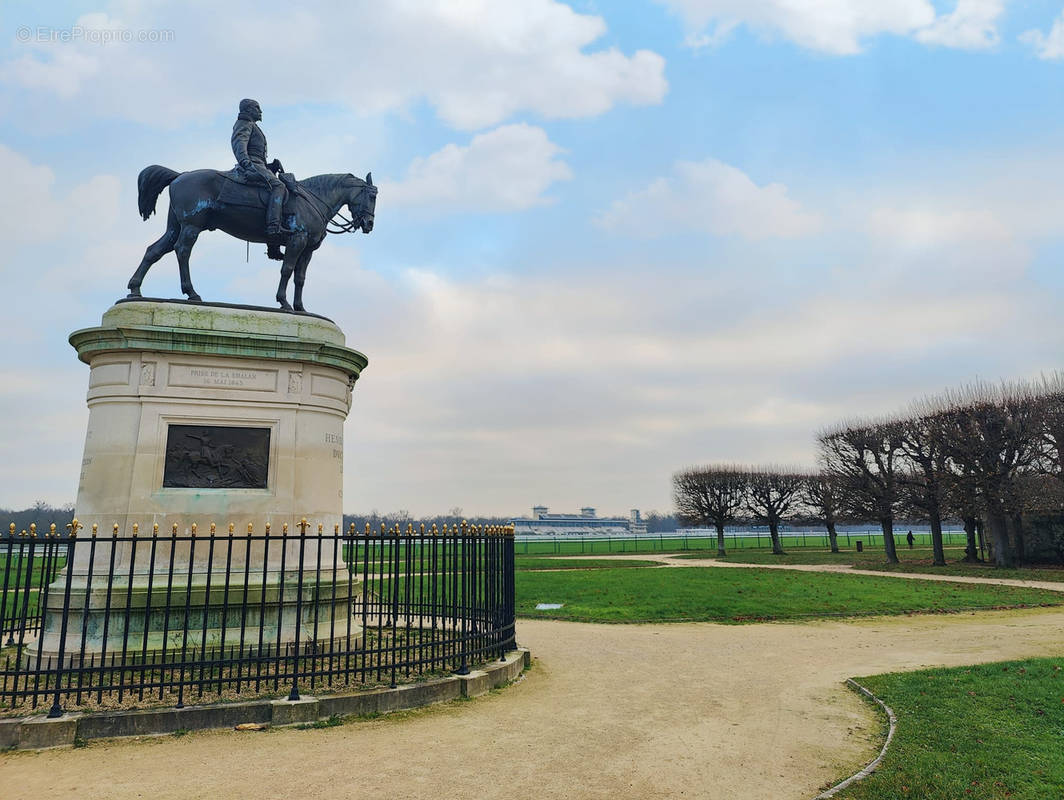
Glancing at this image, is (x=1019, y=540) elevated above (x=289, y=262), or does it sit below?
below

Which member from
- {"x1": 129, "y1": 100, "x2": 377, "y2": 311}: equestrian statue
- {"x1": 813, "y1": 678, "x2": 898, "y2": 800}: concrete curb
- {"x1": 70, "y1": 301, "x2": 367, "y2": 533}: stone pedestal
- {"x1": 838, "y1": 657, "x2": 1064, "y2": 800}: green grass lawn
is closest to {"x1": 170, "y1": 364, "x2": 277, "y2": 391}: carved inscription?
{"x1": 70, "y1": 301, "x2": 367, "y2": 533}: stone pedestal

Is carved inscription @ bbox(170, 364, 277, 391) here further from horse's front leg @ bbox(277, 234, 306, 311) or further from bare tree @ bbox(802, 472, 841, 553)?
bare tree @ bbox(802, 472, 841, 553)

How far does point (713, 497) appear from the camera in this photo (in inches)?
1906

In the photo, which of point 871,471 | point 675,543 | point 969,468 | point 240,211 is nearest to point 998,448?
point 969,468

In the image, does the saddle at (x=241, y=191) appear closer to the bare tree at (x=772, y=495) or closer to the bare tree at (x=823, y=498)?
the bare tree at (x=823, y=498)

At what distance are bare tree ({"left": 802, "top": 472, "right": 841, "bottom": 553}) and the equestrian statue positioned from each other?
118ft

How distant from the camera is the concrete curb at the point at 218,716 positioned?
6414mm

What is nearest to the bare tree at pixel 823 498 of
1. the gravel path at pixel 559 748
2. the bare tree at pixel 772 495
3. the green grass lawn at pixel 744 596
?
the bare tree at pixel 772 495

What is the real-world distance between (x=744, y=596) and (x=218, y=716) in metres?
16.2

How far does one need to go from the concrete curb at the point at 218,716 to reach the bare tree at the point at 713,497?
41761 mm

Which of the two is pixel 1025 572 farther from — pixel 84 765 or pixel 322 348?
pixel 84 765

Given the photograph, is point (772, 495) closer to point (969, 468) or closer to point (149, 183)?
point (969, 468)

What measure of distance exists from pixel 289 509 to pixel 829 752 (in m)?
7.58

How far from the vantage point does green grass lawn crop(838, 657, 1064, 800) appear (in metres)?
5.57
